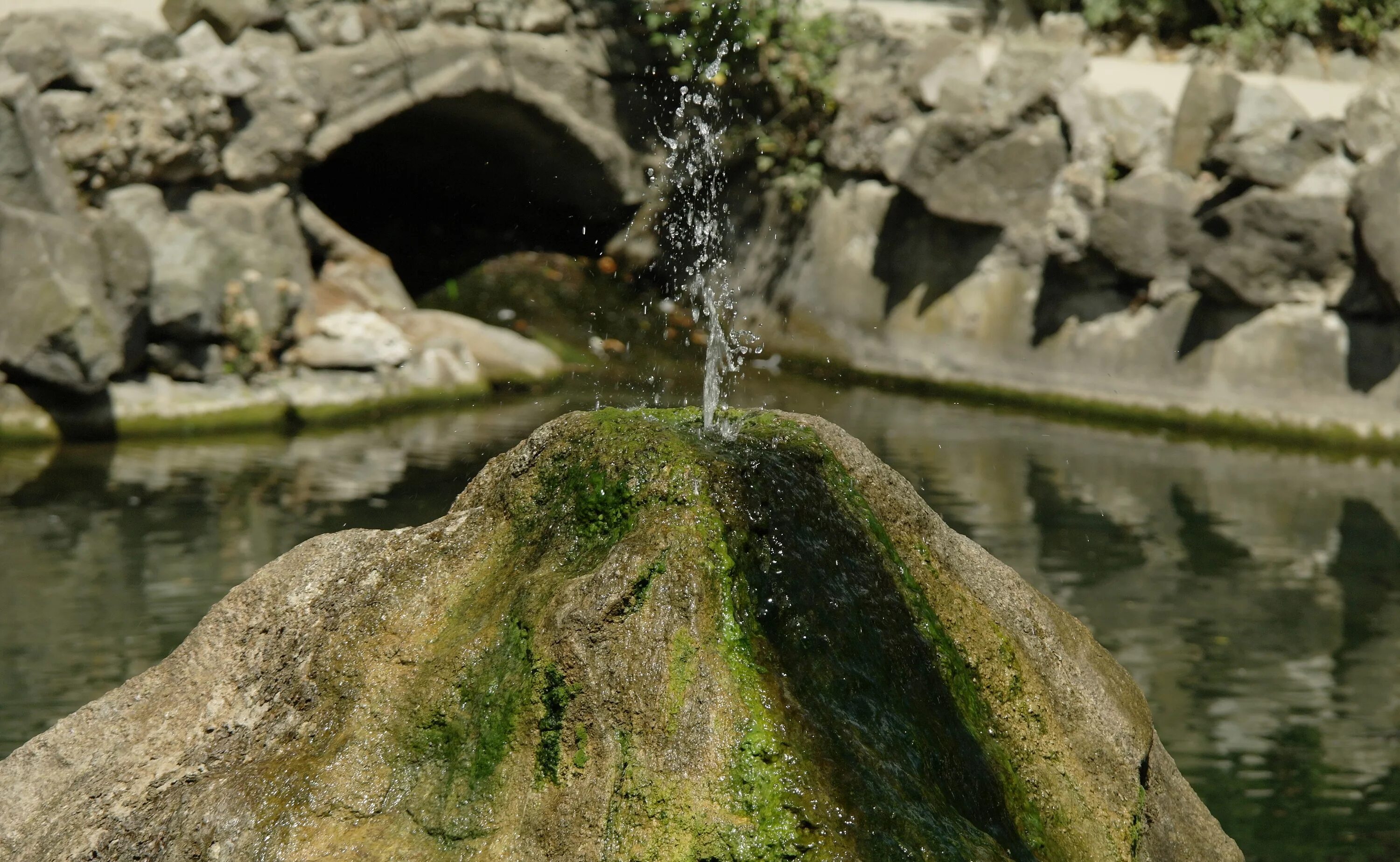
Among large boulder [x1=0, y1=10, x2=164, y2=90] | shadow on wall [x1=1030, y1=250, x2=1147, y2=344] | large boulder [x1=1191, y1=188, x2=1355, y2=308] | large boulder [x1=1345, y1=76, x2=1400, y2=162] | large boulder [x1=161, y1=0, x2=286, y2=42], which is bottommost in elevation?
shadow on wall [x1=1030, y1=250, x2=1147, y2=344]

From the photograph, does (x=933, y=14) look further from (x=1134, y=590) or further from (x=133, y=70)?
(x=1134, y=590)

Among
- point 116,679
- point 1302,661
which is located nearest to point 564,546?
point 116,679

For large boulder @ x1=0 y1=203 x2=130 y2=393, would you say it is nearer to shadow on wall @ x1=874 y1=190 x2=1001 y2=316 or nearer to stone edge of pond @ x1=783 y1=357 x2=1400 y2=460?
stone edge of pond @ x1=783 y1=357 x2=1400 y2=460

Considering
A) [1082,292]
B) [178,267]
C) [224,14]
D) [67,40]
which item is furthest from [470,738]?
[1082,292]

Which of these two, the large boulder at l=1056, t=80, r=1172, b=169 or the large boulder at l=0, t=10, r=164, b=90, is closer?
the large boulder at l=0, t=10, r=164, b=90

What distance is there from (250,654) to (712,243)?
11.3m

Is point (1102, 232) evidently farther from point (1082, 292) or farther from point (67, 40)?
point (67, 40)

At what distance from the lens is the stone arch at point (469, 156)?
456 inches

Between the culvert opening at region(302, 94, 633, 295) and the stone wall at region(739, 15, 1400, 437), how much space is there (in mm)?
→ 1967

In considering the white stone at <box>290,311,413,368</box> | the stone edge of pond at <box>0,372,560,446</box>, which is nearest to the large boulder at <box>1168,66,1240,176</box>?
the stone edge of pond at <box>0,372,560,446</box>

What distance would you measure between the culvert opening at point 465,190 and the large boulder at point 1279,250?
555cm

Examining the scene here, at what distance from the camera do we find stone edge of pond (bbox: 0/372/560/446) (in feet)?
29.9

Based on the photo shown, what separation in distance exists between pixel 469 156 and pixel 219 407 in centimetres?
521

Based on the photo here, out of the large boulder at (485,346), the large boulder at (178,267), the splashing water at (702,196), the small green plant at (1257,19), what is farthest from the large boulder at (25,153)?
the small green plant at (1257,19)
